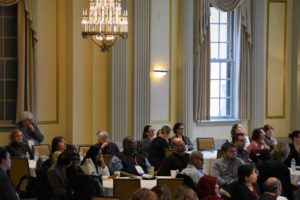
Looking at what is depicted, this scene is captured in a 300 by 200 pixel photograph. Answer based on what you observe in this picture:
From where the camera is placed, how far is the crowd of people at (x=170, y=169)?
23.3 feet

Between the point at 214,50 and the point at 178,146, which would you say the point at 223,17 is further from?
the point at 178,146

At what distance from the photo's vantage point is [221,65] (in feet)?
48.4

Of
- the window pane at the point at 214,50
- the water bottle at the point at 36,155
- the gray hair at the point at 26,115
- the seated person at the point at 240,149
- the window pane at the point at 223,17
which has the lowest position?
the water bottle at the point at 36,155

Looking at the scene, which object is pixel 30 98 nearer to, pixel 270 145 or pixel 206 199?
pixel 270 145

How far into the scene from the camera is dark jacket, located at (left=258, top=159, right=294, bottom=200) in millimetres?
8398

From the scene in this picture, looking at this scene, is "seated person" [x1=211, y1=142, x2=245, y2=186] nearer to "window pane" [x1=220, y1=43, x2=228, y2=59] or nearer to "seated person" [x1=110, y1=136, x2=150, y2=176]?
"seated person" [x1=110, y1=136, x2=150, y2=176]

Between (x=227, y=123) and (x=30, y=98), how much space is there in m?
4.27

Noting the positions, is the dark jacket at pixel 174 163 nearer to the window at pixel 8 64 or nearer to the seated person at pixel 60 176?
the seated person at pixel 60 176

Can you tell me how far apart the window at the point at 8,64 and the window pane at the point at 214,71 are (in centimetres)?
415

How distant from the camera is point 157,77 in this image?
44.6 feet

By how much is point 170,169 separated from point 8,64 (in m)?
4.96

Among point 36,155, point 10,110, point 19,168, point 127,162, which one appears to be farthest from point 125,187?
point 10,110

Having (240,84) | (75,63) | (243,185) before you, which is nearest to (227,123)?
(240,84)

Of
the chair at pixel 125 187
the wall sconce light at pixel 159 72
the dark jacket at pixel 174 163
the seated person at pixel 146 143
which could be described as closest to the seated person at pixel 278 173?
the dark jacket at pixel 174 163
